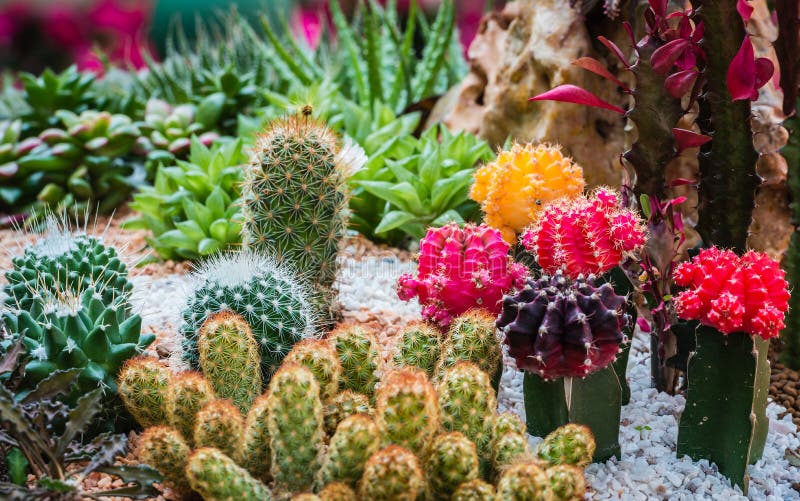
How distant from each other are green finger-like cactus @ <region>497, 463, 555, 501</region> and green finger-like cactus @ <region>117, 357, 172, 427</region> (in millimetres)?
935

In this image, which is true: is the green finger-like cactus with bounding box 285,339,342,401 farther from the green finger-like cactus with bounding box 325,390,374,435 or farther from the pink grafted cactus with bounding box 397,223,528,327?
the pink grafted cactus with bounding box 397,223,528,327

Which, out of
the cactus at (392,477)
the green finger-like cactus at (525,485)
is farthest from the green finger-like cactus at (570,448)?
the cactus at (392,477)

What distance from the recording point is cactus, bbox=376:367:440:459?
5.23ft

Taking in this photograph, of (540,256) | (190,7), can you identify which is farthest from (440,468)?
(190,7)

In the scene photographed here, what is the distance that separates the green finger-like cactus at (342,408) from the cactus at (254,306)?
1.39ft

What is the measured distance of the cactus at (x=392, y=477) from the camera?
146cm

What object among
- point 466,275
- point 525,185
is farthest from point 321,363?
point 525,185

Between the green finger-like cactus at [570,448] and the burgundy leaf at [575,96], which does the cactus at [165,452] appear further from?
the burgundy leaf at [575,96]

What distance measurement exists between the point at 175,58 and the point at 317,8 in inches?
62.3

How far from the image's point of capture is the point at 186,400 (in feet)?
6.07

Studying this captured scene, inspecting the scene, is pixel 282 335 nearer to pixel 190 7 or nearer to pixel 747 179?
pixel 747 179

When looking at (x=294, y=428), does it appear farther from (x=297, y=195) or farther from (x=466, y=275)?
(x=297, y=195)

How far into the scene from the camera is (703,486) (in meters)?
1.96

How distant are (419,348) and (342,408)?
346 millimetres
